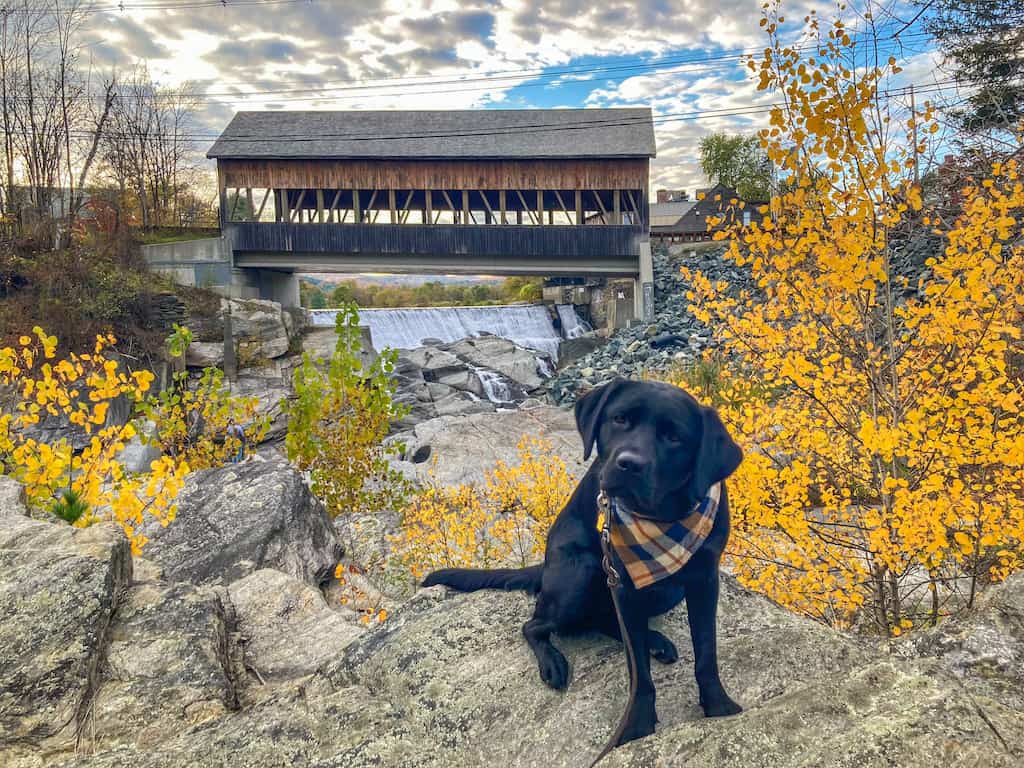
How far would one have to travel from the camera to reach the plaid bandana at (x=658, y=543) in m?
1.86

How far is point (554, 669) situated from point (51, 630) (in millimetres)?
2033

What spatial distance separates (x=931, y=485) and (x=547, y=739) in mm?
2363

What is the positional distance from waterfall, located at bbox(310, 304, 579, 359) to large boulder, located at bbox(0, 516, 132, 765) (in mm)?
23045

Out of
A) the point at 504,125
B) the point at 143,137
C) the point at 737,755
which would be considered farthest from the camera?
the point at 143,137

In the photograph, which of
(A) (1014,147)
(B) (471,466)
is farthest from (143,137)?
(A) (1014,147)

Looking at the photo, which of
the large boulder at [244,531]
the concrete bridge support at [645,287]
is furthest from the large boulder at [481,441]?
the concrete bridge support at [645,287]

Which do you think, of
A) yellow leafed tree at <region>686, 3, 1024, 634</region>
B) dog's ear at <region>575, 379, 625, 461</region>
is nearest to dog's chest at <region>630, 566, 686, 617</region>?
dog's ear at <region>575, 379, 625, 461</region>

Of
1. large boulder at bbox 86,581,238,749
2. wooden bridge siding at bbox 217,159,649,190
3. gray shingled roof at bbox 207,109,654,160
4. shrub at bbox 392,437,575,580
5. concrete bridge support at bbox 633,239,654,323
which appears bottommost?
shrub at bbox 392,437,575,580

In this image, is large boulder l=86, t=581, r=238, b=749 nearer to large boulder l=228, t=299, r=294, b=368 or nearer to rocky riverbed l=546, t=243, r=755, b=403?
rocky riverbed l=546, t=243, r=755, b=403

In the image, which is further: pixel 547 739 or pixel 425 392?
pixel 425 392

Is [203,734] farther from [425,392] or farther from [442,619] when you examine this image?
[425,392]

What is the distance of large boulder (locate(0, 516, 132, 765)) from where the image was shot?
7.39ft

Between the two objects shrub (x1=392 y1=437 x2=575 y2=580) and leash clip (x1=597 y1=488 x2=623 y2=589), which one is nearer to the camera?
leash clip (x1=597 y1=488 x2=623 y2=589)

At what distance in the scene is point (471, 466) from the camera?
32.6 ft
